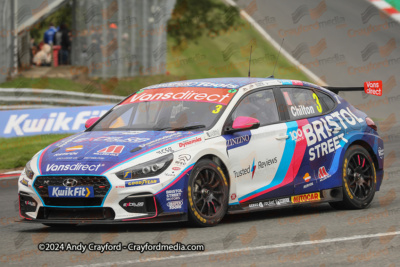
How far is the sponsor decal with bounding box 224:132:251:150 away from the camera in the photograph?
8039 mm

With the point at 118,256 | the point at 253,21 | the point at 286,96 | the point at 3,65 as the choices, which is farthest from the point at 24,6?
the point at 118,256

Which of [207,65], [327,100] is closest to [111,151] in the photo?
[327,100]

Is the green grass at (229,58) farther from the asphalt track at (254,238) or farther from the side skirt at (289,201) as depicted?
the side skirt at (289,201)

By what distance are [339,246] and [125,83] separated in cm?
2005

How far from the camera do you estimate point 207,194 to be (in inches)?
304

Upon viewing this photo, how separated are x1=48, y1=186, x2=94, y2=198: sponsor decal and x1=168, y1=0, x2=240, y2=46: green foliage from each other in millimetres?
23566

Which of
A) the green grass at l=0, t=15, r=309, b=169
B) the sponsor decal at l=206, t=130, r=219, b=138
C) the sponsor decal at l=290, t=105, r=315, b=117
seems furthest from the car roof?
the green grass at l=0, t=15, r=309, b=169

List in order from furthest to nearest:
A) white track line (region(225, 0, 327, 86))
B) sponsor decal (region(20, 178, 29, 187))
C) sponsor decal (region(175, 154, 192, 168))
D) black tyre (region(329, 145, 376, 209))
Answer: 1. white track line (region(225, 0, 327, 86))
2. black tyre (region(329, 145, 376, 209))
3. sponsor decal (region(20, 178, 29, 187))
4. sponsor decal (region(175, 154, 192, 168))

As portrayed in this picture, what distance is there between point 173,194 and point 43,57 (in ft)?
61.9

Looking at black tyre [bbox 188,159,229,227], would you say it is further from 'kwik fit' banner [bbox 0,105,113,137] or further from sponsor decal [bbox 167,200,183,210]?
'kwik fit' banner [bbox 0,105,113,137]

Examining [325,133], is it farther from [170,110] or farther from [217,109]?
[170,110]

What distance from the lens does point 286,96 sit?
905 cm

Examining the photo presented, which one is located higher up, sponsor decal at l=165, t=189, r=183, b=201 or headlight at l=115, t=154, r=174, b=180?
headlight at l=115, t=154, r=174, b=180

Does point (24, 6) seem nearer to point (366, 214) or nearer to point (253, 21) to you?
point (253, 21)
